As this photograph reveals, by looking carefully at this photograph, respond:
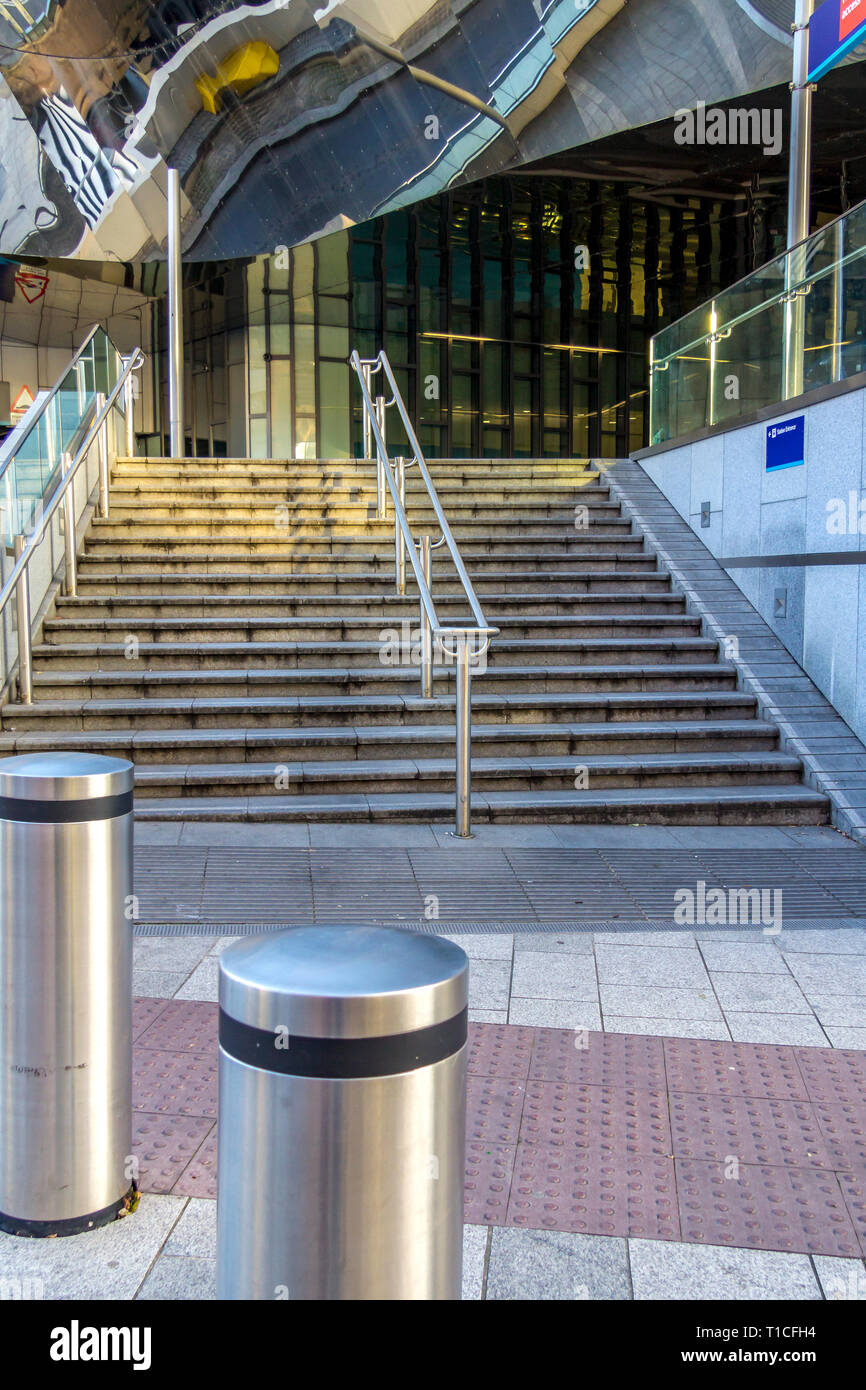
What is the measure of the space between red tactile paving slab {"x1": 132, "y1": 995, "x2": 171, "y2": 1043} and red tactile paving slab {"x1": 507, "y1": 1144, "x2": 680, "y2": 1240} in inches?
60.6

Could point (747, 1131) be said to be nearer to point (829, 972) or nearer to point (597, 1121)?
point (597, 1121)

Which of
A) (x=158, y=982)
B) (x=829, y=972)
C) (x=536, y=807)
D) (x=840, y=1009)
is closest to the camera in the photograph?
(x=840, y=1009)

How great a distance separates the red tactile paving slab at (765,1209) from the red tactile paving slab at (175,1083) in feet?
4.77

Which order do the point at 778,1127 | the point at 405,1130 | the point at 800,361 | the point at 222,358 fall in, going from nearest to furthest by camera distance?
the point at 405,1130 → the point at 778,1127 → the point at 800,361 → the point at 222,358

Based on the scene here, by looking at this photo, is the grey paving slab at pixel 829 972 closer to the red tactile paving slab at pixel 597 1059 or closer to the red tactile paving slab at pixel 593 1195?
the red tactile paving slab at pixel 597 1059

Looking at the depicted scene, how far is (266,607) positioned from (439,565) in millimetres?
1815

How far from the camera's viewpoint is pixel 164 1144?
3.34 m

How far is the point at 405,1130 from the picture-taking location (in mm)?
1763

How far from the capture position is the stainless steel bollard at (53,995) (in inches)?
112

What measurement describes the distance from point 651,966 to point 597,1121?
4.86ft

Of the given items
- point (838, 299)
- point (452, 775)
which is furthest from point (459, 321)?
point (452, 775)

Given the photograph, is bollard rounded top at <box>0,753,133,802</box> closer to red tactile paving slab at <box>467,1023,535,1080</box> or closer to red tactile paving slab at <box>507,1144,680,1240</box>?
red tactile paving slab at <box>507,1144,680,1240</box>
